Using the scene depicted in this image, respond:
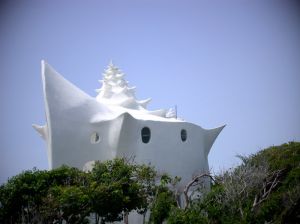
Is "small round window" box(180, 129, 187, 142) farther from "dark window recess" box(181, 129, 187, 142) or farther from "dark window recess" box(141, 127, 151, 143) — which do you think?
"dark window recess" box(141, 127, 151, 143)

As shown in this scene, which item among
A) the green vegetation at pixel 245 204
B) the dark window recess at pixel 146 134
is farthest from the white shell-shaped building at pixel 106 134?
the green vegetation at pixel 245 204

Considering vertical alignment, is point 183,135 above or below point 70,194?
above

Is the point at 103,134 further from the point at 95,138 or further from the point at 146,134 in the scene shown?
the point at 146,134

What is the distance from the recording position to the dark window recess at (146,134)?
1119 inches

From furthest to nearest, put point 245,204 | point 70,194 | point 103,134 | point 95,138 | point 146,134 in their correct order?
point 146,134
point 95,138
point 103,134
point 245,204
point 70,194

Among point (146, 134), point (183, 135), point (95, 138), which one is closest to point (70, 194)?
point (95, 138)

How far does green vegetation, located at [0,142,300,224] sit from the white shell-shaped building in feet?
21.1

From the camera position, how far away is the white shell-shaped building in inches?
1025

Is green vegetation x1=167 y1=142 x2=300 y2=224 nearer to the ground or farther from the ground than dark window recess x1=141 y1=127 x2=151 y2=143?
nearer to the ground

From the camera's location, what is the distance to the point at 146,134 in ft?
93.6

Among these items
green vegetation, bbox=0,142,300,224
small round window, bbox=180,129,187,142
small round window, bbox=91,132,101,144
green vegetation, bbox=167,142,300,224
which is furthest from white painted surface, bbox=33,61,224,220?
green vegetation, bbox=167,142,300,224

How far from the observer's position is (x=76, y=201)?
17266 mm

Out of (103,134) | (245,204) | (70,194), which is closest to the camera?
(70,194)

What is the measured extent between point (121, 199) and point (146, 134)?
1047cm
